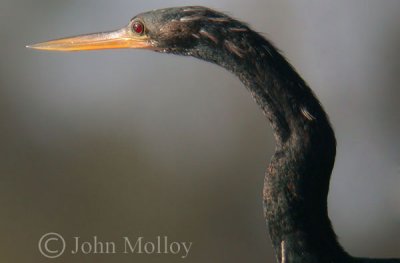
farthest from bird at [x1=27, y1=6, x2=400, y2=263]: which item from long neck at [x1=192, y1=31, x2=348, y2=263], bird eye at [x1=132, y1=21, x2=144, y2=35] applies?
bird eye at [x1=132, y1=21, x2=144, y2=35]

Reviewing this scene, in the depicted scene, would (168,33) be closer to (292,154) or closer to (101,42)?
(101,42)

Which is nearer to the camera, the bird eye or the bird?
the bird

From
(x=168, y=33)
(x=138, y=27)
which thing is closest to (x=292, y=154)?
(x=168, y=33)

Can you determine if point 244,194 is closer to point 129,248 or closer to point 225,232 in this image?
point 225,232

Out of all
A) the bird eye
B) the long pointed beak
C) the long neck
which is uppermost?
the bird eye

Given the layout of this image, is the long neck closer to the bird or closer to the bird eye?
the bird

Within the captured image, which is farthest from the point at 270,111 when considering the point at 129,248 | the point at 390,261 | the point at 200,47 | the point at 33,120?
the point at 33,120
